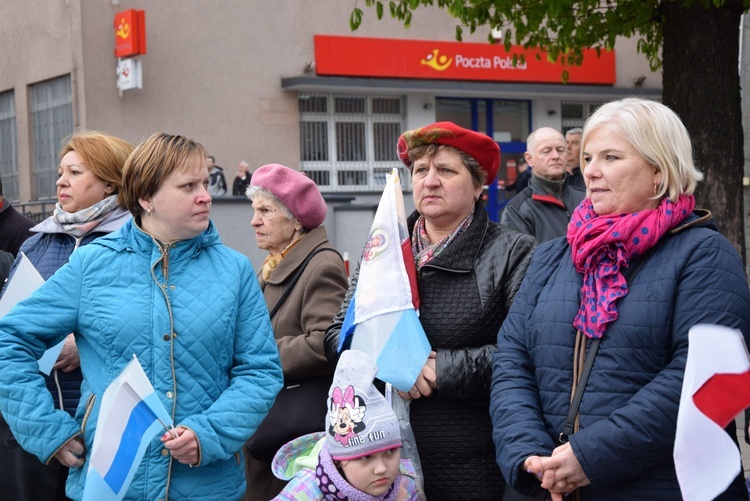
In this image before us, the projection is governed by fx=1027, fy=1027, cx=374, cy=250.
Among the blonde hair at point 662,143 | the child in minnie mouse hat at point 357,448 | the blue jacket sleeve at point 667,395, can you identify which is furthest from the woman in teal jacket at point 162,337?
the blonde hair at point 662,143

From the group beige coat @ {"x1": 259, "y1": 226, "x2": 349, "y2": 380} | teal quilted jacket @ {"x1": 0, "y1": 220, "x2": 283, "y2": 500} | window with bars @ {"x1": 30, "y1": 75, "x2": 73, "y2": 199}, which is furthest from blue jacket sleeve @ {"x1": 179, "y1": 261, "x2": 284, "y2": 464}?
window with bars @ {"x1": 30, "y1": 75, "x2": 73, "y2": 199}

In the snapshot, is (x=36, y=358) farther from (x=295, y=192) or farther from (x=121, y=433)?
(x=295, y=192)

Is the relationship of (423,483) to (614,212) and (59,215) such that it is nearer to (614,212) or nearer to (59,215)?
(614,212)

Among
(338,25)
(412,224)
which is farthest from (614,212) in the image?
(338,25)

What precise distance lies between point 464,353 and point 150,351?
108 cm

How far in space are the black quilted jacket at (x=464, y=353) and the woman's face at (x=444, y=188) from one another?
9 cm

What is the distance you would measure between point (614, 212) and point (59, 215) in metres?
2.41

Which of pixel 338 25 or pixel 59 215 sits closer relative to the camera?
pixel 59 215

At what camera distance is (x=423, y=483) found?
3.66 meters

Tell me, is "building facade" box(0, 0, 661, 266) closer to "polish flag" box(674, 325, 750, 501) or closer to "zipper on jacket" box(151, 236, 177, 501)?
"zipper on jacket" box(151, 236, 177, 501)

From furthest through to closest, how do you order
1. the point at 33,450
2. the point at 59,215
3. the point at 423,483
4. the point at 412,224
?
the point at 59,215, the point at 412,224, the point at 423,483, the point at 33,450

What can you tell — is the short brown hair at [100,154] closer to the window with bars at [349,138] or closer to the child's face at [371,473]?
the child's face at [371,473]

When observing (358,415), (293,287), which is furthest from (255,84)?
(358,415)

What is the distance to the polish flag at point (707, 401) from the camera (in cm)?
279
